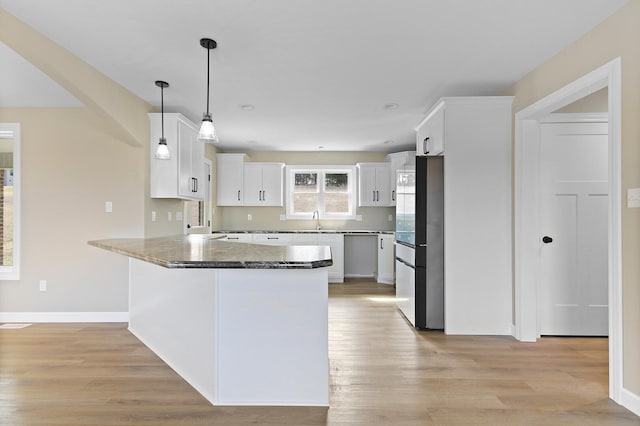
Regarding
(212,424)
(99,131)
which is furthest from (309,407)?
(99,131)

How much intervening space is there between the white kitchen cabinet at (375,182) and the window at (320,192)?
1.14 ft

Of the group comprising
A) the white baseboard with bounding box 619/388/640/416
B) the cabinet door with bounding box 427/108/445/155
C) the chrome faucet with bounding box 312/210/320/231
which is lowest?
the white baseboard with bounding box 619/388/640/416

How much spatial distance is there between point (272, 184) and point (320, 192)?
36.3 inches

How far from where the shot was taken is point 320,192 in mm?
6785

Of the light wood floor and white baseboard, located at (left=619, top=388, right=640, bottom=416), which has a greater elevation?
white baseboard, located at (left=619, top=388, right=640, bottom=416)

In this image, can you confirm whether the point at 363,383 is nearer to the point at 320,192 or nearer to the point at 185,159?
the point at 185,159

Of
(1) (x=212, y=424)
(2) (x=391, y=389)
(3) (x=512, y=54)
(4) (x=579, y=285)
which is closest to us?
(1) (x=212, y=424)

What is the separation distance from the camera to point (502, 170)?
3.50m

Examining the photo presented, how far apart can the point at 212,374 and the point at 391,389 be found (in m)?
1.14

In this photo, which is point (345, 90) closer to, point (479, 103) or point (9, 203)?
point (479, 103)

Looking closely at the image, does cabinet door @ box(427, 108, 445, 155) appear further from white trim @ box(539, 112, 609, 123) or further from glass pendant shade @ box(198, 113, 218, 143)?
glass pendant shade @ box(198, 113, 218, 143)

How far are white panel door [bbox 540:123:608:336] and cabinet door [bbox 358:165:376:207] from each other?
326 centimetres

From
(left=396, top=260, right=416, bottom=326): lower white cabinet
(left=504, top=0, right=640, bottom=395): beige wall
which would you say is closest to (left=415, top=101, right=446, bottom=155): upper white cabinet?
(left=396, top=260, right=416, bottom=326): lower white cabinet

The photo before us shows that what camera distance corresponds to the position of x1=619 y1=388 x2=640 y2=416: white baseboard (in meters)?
2.08
